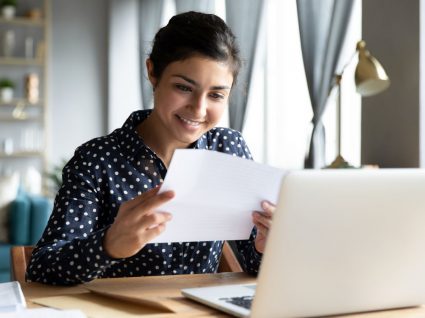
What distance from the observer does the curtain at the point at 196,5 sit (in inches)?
181

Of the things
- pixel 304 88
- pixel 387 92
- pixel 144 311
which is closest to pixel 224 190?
pixel 144 311

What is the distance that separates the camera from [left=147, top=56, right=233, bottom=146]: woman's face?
5.11ft

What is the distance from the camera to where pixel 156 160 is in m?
1.71

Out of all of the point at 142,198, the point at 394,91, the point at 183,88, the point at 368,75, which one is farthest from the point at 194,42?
the point at 394,91

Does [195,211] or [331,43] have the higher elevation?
[331,43]

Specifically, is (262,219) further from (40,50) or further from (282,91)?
(40,50)

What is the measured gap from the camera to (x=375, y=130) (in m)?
2.59

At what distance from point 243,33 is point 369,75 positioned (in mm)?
1776

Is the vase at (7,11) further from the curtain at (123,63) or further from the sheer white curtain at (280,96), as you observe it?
the sheer white curtain at (280,96)

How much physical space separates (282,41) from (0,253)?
2169 millimetres

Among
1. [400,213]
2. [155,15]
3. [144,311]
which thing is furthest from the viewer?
[155,15]

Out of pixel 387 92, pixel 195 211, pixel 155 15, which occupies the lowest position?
pixel 195 211

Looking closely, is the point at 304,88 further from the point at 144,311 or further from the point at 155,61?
the point at 144,311

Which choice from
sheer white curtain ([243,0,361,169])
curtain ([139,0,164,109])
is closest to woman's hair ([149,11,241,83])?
sheer white curtain ([243,0,361,169])
